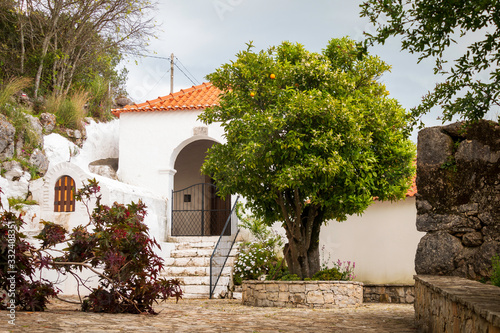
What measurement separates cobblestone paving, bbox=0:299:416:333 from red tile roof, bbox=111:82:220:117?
288 inches

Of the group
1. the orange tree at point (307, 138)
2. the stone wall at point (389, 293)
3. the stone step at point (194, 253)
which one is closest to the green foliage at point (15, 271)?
the orange tree at point (307, 138)

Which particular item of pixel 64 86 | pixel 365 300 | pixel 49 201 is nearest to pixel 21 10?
pixel 64 86

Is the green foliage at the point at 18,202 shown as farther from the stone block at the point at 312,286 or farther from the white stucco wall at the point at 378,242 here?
the stone block at the point at 312,286

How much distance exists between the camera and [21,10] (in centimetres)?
1566

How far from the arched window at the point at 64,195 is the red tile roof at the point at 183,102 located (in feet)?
12.4

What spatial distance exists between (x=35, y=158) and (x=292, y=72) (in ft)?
25.0

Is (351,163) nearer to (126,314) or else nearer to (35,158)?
(126,314)

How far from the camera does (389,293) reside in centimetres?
1136

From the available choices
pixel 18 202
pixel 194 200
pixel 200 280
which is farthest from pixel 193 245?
pixel 18 202

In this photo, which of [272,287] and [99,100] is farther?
[99,100]

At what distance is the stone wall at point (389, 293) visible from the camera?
11.2 metres

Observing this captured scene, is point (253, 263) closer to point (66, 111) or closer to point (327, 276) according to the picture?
point (327, 276)

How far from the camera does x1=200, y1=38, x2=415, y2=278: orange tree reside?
29.6ft

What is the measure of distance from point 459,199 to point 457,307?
2.84 m
